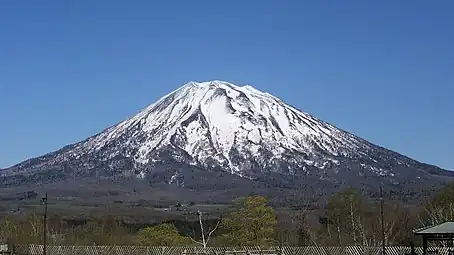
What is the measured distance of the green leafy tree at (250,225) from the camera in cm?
4909

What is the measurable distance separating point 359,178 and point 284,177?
1639 centimetres

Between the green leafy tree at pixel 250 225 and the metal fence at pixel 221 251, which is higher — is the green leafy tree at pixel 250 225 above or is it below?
above

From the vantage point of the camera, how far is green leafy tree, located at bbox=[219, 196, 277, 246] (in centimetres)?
4909

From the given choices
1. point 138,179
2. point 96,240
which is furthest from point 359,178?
point 96,240

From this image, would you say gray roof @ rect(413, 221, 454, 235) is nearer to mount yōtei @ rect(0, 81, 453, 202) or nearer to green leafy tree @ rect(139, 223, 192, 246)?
green leafy tree @ rect(139, 223, 192, 246)

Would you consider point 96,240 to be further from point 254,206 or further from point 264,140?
point 264,140

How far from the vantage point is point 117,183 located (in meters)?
180

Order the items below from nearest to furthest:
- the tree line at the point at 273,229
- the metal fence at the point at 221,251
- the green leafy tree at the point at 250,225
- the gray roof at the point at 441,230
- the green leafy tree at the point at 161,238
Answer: the gray roof at the point at 441,230 < the metal fence at the point at 221,251 < the green leafy tree at the point at 161,238 < the tree line at the point at 273,229 < the green leafy tree at the point at 250,225

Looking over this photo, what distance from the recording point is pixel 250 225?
50500mm

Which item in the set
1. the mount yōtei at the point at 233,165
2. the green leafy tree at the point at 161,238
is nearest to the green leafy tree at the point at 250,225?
the green leafy tree at the point at 161,238

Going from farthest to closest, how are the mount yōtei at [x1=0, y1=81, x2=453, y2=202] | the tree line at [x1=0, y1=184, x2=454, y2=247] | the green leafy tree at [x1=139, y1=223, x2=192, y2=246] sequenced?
1. the mount yōtei at [x1=0, y1=81, x2=453, y2=202]
2. the tree line at [x1=0, y1=184, x2=454, y2=247]
3. the green leafy tree at [x1=139, y1=223, x2=192, y2=246]

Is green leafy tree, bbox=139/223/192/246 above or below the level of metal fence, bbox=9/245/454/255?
above

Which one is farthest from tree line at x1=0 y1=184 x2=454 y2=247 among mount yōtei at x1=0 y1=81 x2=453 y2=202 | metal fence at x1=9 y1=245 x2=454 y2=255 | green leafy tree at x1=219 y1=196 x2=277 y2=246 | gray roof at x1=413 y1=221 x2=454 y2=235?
mount yōtei at x1=0 y1=81 x2=453 y2=202

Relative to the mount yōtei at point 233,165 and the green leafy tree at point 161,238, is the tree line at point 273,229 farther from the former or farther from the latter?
the mount yōtei at point 233,165
